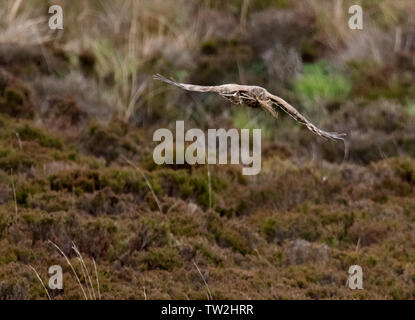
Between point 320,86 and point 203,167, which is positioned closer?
point 203,167

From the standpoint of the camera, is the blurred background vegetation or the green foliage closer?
the blurred background vegetation

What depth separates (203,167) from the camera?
8.52 metres

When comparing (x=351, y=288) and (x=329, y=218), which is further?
(x=329, y=218)

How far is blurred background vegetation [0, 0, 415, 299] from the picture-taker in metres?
6.79

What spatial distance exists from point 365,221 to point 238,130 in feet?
9.31

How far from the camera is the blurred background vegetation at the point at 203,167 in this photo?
22.3 ft

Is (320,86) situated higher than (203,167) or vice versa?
(320,86)

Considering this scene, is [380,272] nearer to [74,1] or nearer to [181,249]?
[181,249]

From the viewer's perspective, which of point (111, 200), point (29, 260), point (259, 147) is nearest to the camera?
point (29, 260)

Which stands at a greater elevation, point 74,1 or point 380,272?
point 74,1

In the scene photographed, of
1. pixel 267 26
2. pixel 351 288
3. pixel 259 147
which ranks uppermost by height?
pixel 267 26

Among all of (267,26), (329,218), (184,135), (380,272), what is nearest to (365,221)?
(329,218)

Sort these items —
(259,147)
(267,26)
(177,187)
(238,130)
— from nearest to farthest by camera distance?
(177,187)
(259,147)
(238,130)
(267,26)

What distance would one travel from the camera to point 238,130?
1028 centimetres
